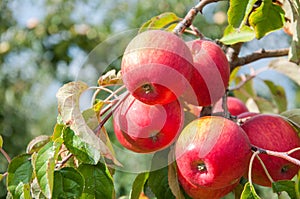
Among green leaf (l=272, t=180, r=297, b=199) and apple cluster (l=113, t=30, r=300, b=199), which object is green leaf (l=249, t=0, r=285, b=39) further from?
green leaf (l=272, t=180, r=297, b=199)

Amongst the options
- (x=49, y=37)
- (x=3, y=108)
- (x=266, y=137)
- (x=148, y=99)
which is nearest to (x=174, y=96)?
(x=148, y=99)

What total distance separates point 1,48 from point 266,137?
9.32 ft

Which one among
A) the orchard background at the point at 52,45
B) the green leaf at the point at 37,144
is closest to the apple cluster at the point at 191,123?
the green leaf at the point at 37,144

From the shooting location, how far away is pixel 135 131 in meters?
0.79

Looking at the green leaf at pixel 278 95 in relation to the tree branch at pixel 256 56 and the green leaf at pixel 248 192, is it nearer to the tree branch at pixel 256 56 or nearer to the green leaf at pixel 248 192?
the tree branch at pixel 256 56

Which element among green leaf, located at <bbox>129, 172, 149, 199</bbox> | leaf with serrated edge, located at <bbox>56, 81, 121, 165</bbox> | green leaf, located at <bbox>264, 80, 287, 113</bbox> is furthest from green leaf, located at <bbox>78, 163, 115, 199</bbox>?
green leaf, located at <bbox>264, 80, 287, 113</bbox>

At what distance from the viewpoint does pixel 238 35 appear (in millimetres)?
862

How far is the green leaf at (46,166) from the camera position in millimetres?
677

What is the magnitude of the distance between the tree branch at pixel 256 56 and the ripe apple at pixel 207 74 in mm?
171

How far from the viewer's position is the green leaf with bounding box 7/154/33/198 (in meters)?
0.73

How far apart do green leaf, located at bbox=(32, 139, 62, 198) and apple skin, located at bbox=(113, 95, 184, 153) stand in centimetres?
11

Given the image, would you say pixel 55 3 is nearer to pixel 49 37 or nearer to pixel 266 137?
pixel 49 37

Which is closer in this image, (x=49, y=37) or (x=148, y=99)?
(x=148, y=99)

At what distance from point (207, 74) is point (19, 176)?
30 centimetres
